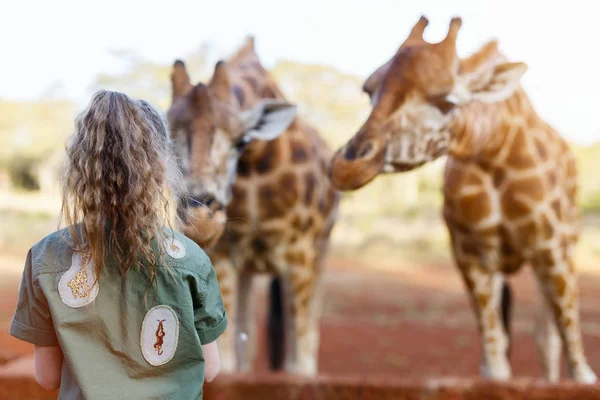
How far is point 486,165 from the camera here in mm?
3213

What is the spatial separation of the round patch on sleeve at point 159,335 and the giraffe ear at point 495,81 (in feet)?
6.22

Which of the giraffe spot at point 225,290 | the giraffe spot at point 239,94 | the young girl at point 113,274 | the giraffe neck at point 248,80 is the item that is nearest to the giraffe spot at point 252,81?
the giraffe neck at point 248,80

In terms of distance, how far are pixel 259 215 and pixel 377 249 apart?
10425mm

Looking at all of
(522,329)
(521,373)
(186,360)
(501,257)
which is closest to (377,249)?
(522,329)

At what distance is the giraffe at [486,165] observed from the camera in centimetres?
271

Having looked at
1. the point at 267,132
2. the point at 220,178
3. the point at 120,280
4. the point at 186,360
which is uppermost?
the point at 267,132

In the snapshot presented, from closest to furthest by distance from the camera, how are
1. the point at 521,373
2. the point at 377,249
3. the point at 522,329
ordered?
the point at 521,373
the point at 522,329
the point at 377,249

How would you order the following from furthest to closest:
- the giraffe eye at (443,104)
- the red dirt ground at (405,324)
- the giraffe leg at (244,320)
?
the red dirt ground at (405,324), the giraffe leg at (244,320), the giraffe eye at (443,104)

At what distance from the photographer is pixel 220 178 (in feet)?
9.35

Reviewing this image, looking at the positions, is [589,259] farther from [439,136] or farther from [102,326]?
[102,326]

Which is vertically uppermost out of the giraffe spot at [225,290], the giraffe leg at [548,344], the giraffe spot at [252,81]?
the giraffe spot at [252,81]

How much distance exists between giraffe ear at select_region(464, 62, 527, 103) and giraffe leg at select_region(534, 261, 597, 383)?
0.92 m

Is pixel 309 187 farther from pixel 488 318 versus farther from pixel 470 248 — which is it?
pixel 488 318

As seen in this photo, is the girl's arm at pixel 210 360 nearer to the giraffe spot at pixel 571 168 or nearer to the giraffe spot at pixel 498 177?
the giraffe spot at pixel 498 177
